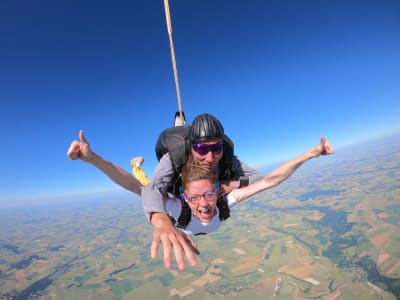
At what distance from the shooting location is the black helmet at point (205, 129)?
2.40 meters

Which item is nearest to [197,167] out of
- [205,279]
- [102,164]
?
[102,164]

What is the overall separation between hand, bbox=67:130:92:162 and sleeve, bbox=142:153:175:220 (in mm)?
637

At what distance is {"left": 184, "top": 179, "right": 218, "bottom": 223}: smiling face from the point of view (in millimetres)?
2556

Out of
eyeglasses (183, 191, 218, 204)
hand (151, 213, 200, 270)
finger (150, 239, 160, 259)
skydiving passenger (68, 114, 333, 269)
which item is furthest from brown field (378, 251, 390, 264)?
finger (150, 239, 160, 259)

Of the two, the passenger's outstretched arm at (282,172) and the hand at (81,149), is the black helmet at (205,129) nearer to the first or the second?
the passenger's outstretched arm at (282,172)

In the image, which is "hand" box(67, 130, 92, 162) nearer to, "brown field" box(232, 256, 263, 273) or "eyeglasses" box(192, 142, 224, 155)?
"eyeglasses" box(192, 142, 224, 155)

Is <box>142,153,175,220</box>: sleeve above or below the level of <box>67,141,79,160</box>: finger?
below

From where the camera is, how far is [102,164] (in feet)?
7.66

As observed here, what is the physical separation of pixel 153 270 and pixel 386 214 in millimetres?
40501

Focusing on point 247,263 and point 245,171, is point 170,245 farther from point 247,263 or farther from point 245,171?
point 247,263

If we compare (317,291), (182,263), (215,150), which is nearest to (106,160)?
(215,150)

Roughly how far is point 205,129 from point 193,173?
0.51 m

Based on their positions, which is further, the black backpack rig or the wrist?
the wrist

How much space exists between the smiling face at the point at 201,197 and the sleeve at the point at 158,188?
0.24 m
